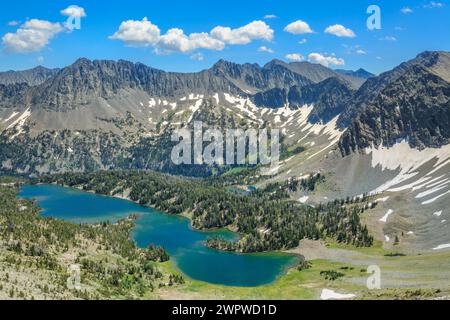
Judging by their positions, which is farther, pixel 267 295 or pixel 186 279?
pixel 186 279
